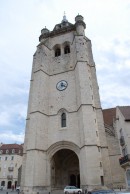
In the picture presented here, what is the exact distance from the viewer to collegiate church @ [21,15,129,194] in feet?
45.6

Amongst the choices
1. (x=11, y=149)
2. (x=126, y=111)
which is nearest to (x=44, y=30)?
(x=126, y=111)

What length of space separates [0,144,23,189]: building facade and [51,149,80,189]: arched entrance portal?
2168 cm

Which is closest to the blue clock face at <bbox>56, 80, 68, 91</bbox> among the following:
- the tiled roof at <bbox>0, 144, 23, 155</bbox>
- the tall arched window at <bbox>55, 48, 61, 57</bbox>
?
the tall arched window at <bbox>55, 48, 61, 57</bbox>

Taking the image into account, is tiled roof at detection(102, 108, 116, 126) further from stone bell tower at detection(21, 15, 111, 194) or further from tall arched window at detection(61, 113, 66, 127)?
tall arched window at detection(61, 113, 66, 127)

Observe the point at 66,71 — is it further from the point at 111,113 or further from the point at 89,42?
the point at 111,113

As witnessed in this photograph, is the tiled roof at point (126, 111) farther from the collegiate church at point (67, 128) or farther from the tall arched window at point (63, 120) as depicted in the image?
the tall arched window at point (63, 120)

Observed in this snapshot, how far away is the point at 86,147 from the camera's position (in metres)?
13.6

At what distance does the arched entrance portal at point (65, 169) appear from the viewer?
54.8 feet

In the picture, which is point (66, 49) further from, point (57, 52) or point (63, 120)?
point (63, 120)

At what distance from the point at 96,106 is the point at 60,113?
11.3 ft

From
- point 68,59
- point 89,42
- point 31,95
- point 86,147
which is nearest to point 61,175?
point 86,147

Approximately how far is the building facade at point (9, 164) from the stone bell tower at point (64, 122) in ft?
71.8

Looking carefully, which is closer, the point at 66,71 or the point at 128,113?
the point at 128,113

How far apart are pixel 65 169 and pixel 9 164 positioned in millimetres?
22660
